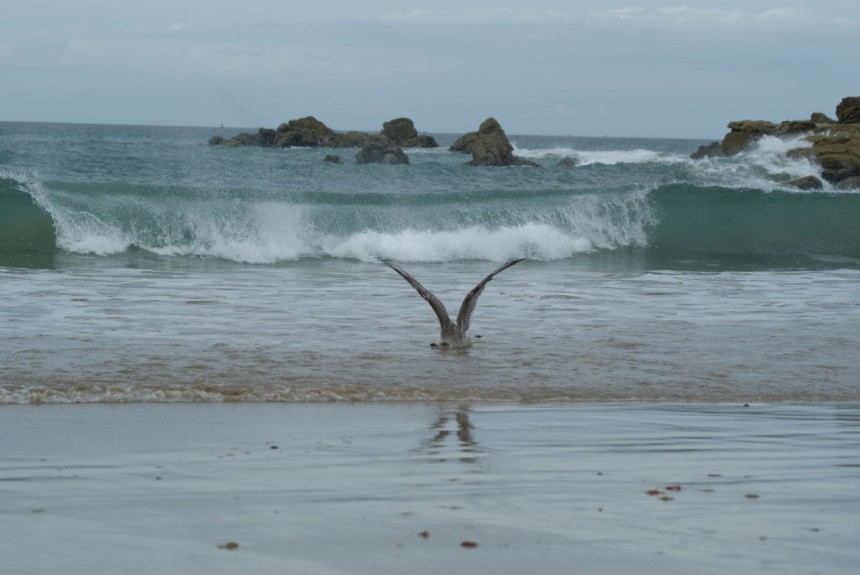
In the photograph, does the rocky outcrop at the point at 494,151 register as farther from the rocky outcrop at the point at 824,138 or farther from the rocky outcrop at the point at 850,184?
the rocky outcrop at the point at 850,184

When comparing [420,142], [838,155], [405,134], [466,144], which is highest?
[405,134]

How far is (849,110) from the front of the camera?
46656mm

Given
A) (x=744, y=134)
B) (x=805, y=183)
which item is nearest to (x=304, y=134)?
(x=744, y=134)

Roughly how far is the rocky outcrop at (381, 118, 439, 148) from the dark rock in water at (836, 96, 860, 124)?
32.0m

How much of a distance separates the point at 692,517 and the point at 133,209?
834 inches

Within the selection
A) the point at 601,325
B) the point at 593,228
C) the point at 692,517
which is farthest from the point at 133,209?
the point at 692,517

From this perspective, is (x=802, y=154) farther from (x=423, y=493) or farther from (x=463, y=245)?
(x=423, y=493)

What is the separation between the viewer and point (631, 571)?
14.4ft

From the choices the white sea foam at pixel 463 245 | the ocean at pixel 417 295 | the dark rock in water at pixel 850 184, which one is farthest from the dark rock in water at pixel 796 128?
the white sea foam at pixel 463 245

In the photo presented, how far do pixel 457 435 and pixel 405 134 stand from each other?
68.8 meters

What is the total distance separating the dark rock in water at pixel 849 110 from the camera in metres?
46.2

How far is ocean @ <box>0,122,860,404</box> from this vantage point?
9391 millimetres

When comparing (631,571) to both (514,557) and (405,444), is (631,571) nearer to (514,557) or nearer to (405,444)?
(514,557)

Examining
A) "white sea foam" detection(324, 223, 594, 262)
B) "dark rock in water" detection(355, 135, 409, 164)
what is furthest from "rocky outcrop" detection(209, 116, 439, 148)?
"white sea foam" detection(324, 223, 594, 262)
